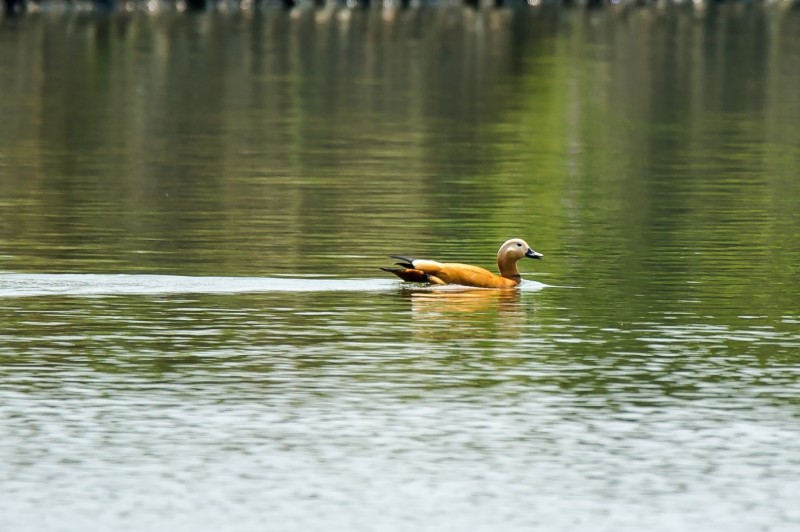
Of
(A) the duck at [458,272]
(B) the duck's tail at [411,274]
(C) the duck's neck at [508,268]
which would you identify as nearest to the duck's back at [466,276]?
(A) the duck at [458,272]

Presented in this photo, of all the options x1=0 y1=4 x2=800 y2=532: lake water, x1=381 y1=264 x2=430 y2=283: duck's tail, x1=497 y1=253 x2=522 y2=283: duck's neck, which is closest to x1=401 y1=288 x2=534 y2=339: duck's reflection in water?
x1=0 y1=4 x2=800 y2=532: lake water

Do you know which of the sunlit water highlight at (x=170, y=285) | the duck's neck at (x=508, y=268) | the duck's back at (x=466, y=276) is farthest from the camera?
the duck's neck at (x=508, y=268)

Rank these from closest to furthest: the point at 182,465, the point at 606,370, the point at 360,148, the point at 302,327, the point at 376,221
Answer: the point at 182,465
the point at 606,370
the point at 302,327
the point at 376,221
the point at 360,148

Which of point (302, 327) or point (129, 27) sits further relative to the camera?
point (129, 27)

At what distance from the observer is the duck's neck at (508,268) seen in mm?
27281

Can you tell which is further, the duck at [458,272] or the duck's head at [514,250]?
the duck's head at [514,250]

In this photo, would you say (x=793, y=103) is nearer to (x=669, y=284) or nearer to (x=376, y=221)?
(x=376, y=221)

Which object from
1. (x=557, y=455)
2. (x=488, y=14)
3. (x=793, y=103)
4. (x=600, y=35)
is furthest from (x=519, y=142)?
(x=488, y=14)

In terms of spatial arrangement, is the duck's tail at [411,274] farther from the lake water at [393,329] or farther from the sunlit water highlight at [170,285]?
the lake water at [393,329]

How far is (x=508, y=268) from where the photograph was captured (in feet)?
89.8

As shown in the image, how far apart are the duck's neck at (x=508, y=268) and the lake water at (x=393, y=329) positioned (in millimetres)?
569

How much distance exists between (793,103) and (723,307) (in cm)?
4776

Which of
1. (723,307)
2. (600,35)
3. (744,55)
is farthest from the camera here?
(600,35)

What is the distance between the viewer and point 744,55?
109m
